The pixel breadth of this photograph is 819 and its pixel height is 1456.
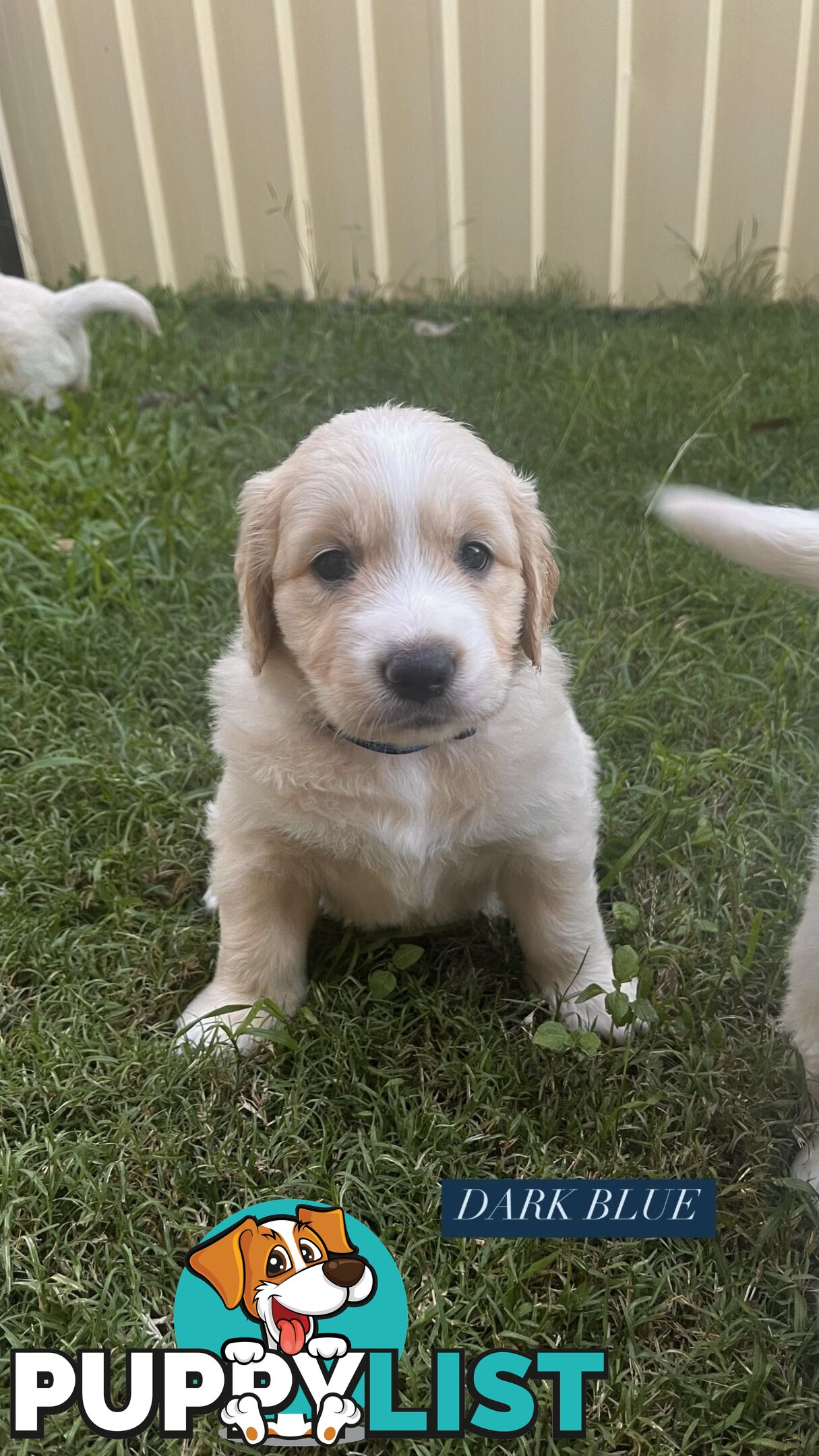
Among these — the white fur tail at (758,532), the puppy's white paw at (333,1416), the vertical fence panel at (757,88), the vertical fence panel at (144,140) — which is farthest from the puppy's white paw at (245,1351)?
the vertical fence panel at (757,88)

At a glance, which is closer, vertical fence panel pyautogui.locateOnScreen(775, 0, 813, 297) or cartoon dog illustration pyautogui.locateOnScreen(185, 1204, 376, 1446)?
cartoon dog illustration pyautogui.locateOnScreen(185, 1204, 376, 1446)

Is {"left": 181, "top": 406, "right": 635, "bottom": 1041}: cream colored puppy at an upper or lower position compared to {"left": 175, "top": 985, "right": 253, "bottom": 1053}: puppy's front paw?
upper

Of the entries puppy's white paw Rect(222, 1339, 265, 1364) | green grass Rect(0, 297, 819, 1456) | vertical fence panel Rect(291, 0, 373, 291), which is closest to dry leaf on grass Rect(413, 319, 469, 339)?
green grass Rect(0, 297, 819, 1456)

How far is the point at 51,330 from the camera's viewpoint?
2.08 meters

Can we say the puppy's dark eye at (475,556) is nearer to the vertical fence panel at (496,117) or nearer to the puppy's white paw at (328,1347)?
the vertical fence panel at (496,117)

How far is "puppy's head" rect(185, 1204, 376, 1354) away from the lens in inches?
38.7

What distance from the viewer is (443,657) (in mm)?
1360

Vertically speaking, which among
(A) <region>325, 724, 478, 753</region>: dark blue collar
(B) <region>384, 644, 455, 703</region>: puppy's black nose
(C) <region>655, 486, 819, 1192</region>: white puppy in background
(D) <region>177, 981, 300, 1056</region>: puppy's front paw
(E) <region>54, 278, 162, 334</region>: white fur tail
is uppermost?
(E) <region>54, 278, 162, 334</region>: white fur tail

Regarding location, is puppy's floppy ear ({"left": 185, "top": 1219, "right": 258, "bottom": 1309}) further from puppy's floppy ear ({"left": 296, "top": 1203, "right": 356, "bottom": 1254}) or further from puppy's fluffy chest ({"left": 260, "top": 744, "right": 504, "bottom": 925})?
puppy's fluffy chest ({"left": 260, "top": 744, "right": 504, "bottom": 925})

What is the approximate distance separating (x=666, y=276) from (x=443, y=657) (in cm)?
67

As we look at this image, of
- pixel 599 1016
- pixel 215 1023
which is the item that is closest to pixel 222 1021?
pixel 215 1023

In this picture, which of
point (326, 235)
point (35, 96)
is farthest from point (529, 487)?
point (35, 96)

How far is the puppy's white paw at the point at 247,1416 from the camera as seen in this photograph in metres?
1.03

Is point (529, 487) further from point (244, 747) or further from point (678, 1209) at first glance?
point (678, 1209)
